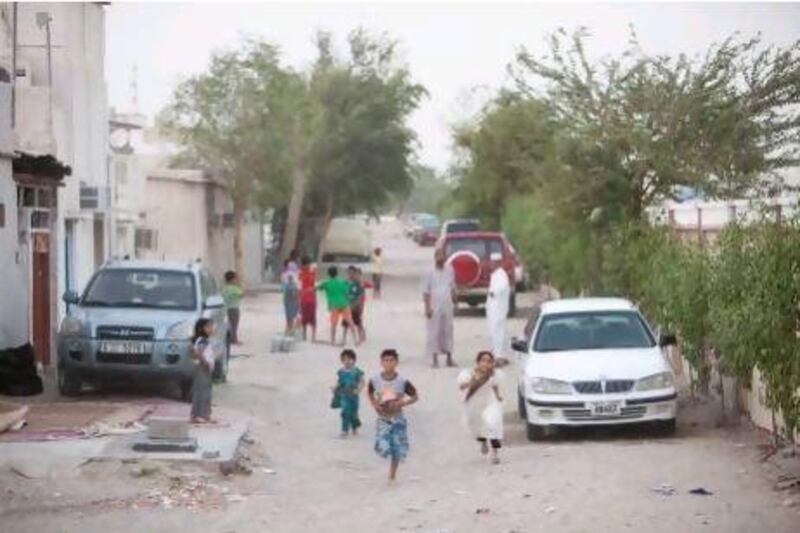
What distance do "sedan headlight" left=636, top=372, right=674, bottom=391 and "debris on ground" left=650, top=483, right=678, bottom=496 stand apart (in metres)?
2.96

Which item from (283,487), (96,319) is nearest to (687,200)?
(96,319)

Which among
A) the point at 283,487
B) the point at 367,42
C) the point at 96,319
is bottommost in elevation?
the point at 283,487

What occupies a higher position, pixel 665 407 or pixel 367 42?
pixel 367 42

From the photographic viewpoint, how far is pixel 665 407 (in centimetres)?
→ 1434

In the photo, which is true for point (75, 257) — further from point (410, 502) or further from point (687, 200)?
point (410, 502)

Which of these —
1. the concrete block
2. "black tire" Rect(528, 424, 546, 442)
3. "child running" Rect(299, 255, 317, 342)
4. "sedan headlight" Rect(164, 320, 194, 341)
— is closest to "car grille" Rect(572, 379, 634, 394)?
"black tire" Rect(528, 424, 546, 442)

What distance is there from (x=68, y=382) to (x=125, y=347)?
3.20 feet

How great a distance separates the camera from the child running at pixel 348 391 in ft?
50.6

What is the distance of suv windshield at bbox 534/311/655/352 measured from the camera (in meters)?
15.4

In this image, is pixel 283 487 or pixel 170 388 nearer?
pixel 283 487

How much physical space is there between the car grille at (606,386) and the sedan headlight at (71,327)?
21.4ft

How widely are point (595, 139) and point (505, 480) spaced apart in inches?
403

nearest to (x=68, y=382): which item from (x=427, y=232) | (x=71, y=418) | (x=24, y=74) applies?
(x=71, y=418)

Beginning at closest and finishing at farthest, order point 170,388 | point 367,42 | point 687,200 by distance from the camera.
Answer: point 170,388
point 687,200
point 367,42
